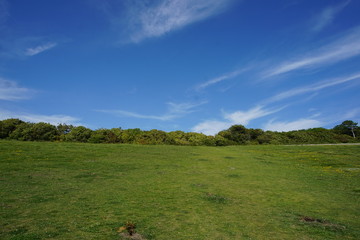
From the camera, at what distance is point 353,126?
10000 centimetres

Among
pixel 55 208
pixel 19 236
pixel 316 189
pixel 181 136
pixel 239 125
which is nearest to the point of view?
pixel 19 236

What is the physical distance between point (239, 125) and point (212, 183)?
263 ft

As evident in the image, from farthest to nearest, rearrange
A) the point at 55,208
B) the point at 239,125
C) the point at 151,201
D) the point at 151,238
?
the point at 239,125 < the point at 151,201 < the point at 55,208 < the point at 151,238

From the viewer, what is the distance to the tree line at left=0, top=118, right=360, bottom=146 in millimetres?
66750

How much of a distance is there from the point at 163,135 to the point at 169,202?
66.9 metres

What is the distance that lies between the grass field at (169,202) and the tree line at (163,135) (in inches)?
1827

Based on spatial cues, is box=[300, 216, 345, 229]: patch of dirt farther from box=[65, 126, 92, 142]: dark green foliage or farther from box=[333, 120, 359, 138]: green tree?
box=[333, 120, 359, 138]: green tree

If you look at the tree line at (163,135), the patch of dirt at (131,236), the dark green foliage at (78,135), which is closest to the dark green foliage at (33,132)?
the tree line at (163,135)

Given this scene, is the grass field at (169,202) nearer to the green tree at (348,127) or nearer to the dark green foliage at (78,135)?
the dark green foliage at (78,135)

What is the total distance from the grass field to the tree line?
1827 inches

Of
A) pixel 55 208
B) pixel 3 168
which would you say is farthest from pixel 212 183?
pixel 3 168

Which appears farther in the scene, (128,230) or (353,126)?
(353,126)

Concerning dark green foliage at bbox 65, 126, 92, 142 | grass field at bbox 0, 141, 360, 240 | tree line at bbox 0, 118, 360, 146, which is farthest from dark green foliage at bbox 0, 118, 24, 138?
grass field at bbox 0, 141, 360, 240

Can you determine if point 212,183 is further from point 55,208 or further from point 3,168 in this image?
point 3,168
